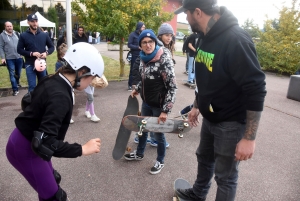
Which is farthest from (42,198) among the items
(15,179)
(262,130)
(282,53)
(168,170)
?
(282,53)

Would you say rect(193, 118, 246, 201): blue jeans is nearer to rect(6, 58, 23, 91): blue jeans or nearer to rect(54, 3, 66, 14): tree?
rect(6, 58, 23, 91): blue jeans

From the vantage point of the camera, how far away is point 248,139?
5.90ft

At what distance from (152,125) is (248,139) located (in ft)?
4.47

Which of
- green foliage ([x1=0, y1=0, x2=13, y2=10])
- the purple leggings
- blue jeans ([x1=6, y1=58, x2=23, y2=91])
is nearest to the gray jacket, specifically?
blue jeans ([x1=6, y1=58, x2=23, y2=91])

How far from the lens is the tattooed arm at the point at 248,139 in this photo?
5.73ft

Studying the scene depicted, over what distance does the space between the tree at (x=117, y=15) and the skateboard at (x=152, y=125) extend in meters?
5.43

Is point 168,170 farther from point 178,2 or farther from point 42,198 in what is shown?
point 178,2

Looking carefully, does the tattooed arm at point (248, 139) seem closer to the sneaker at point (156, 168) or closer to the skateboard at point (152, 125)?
the skateboard at point (152, 125)

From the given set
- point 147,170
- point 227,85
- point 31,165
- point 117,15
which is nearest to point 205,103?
point 227,85

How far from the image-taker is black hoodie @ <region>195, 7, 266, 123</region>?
1.66m

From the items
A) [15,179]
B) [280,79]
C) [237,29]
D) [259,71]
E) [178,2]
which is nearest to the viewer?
[259,71]

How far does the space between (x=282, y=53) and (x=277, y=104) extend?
622 cm

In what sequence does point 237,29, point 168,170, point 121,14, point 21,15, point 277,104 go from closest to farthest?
point 237,29 < point 168,170 < point 277,104 < point 121,14 < point 21,15

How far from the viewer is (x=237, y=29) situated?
1772 mm
